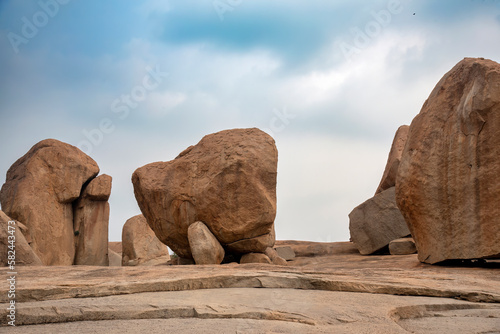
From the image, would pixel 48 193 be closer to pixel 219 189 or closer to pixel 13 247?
pixel 13 247

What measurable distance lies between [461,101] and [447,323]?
15.4 feet

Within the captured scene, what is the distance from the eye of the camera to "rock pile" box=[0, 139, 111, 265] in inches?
595

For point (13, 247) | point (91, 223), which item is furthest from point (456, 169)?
point (91, 223)

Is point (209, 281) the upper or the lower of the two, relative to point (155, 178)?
lower

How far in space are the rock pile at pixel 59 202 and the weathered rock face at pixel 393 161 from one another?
1012 centimetres

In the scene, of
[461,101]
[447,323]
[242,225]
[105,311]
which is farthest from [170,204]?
[447,323]

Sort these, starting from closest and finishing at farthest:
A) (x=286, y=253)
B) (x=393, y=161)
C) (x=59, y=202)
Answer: (x=393, y=161) < (x=286, y=253) < (x=59, y=202)

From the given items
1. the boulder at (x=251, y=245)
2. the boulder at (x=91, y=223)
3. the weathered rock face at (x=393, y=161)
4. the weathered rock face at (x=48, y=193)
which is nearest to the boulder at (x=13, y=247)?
the weathered rock face at (x=48, y=193)

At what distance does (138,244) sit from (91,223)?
6.29 feet

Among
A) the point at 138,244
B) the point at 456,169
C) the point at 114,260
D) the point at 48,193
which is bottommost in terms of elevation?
the point at 114,260

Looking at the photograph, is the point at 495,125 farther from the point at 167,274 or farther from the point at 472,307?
Answer: the point at 167,274

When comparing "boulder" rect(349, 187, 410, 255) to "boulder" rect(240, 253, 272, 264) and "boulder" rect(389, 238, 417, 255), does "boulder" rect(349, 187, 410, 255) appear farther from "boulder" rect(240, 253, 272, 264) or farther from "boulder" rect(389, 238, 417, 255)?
"boulder" rect(240, 253, 272, 264)

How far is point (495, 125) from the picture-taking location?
6.55 m

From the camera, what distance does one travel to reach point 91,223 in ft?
56.8
